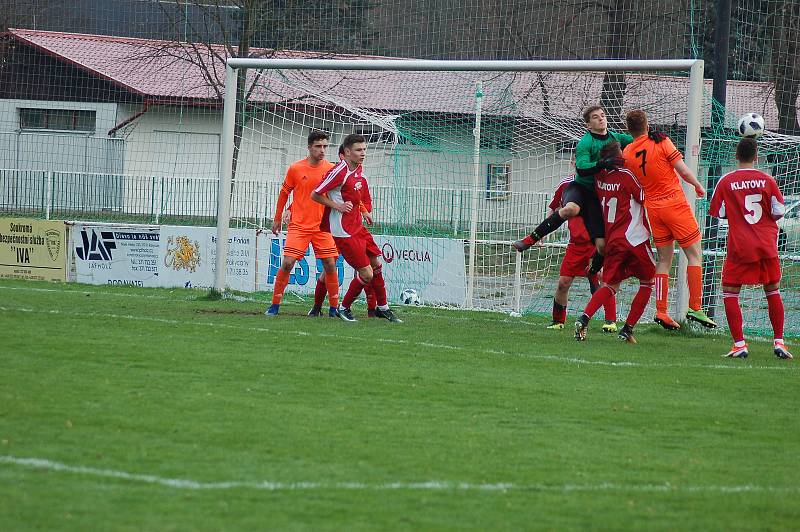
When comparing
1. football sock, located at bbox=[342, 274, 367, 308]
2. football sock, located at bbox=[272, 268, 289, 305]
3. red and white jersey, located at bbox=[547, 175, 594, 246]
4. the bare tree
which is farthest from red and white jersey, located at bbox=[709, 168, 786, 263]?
the bare tree

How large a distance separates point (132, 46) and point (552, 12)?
38.4 feet

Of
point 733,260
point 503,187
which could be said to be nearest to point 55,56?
point 503,187

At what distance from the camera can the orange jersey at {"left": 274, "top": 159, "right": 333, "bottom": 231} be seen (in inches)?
506

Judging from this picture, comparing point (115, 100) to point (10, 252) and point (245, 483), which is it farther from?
point (245, 483)

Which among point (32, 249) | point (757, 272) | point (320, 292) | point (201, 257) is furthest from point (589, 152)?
point (32, 249)

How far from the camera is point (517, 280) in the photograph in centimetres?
1523

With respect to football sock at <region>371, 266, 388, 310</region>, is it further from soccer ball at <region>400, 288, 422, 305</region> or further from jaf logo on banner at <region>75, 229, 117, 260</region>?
jaf logo on banner at <region>75, 229, 117, 260</region>

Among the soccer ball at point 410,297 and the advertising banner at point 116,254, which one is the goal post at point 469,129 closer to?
the soccer ball at point 410,297

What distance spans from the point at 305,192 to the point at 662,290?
418 cm

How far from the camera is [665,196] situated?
11328mm

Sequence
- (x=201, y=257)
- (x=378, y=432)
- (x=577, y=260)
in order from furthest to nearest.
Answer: (x=201, y=257), (x=577, y=260), (x=378, y=432)

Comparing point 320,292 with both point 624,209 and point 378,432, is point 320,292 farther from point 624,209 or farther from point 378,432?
point 378,432

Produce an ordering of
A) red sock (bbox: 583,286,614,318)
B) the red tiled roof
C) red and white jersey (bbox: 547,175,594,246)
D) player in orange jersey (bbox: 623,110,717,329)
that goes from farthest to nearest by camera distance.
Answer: the red tiled roof < red and white jersey (bbox: 547,175,594,246) < player in orange jersey (bbox: 623,110,717,329) < red sock (bbox: 583,286,614,318)

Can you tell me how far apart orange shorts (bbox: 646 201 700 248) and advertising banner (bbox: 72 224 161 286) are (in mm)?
8665
